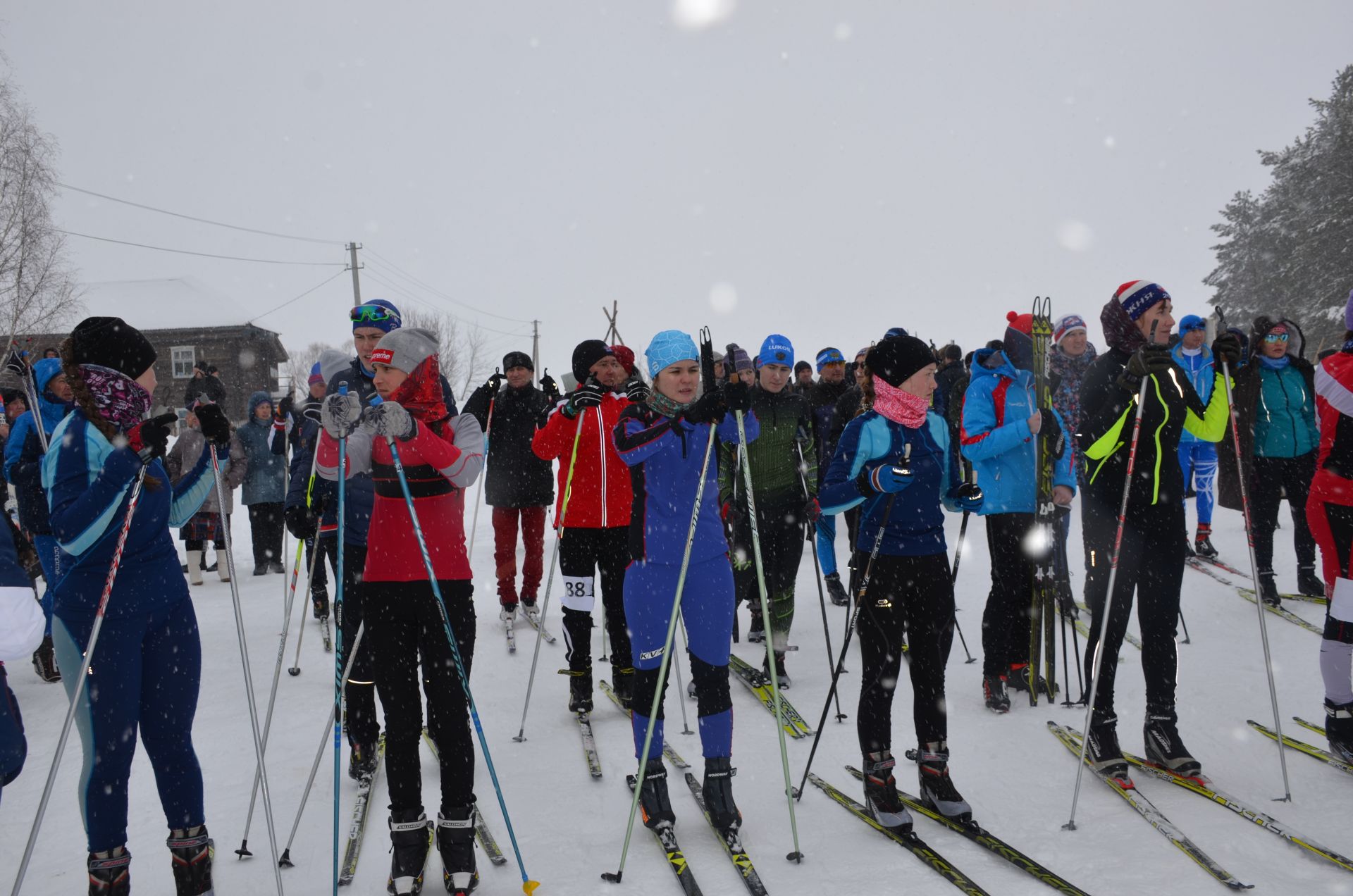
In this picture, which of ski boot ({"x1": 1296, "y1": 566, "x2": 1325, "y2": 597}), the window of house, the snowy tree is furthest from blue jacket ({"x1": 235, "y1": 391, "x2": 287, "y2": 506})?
the window of house

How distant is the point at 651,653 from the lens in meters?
3.91

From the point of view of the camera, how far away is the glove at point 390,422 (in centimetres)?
321

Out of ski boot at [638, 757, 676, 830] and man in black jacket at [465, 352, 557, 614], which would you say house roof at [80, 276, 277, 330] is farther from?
ski boot at [638, 757, 676, 830]

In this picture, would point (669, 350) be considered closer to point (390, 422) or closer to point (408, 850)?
point (390, 422)

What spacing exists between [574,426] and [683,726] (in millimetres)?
2131

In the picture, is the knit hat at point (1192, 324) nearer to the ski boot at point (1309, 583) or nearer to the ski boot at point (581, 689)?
the ski boot at point (1309, 583)

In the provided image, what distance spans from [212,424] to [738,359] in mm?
4526

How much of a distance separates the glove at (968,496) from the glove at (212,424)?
3471 millimetres

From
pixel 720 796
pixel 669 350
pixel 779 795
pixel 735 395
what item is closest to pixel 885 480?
pixel 735 395

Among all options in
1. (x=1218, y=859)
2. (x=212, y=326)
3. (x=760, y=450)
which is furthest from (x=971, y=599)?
(x=212, y=326)

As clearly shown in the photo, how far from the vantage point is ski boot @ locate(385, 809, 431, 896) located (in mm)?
3301

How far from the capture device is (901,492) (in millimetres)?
4023

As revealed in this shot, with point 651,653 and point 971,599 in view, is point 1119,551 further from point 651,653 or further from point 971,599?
point 971,599

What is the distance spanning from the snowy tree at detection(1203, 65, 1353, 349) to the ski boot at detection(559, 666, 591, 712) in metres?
29.1
